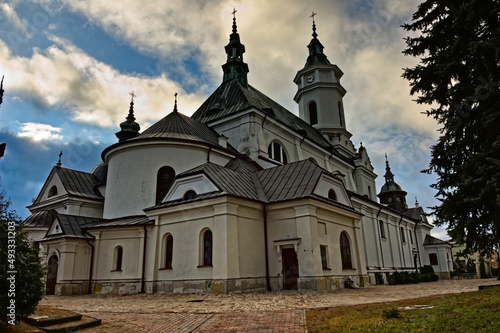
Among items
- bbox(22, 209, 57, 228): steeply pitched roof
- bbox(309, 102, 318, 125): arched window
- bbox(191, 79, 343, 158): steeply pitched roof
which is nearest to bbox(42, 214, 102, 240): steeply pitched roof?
bbox(22, 209, 57, 228): steeply pitched roof

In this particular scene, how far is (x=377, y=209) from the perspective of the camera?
31328 mm

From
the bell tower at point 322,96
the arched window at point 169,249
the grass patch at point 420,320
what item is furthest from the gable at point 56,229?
the bell tower at point 322,96

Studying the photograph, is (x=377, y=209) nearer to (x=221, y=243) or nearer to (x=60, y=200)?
(x=221, y=243)

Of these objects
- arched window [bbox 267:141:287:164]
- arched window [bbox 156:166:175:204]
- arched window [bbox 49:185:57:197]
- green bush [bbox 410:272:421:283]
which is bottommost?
green bush [bbox 410:272:421:283]

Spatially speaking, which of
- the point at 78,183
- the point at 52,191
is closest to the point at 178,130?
the point at 78,183

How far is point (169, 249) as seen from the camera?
A: 18.5 meters

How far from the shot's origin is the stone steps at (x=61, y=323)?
7.81 meters

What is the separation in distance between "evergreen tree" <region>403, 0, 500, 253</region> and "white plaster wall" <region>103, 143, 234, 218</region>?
14.1 meters

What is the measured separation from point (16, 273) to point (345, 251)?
16161 millimetres

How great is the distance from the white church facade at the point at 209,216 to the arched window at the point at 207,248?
46 millimetres

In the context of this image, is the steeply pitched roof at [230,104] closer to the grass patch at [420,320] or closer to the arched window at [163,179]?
the arched window at [163,179]

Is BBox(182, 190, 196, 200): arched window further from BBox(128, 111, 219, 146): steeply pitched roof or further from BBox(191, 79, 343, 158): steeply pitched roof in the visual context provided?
BBox(191, 79, 343, 158): steeply pitched roof

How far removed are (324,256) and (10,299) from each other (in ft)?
45.0

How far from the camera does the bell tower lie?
132 ft
